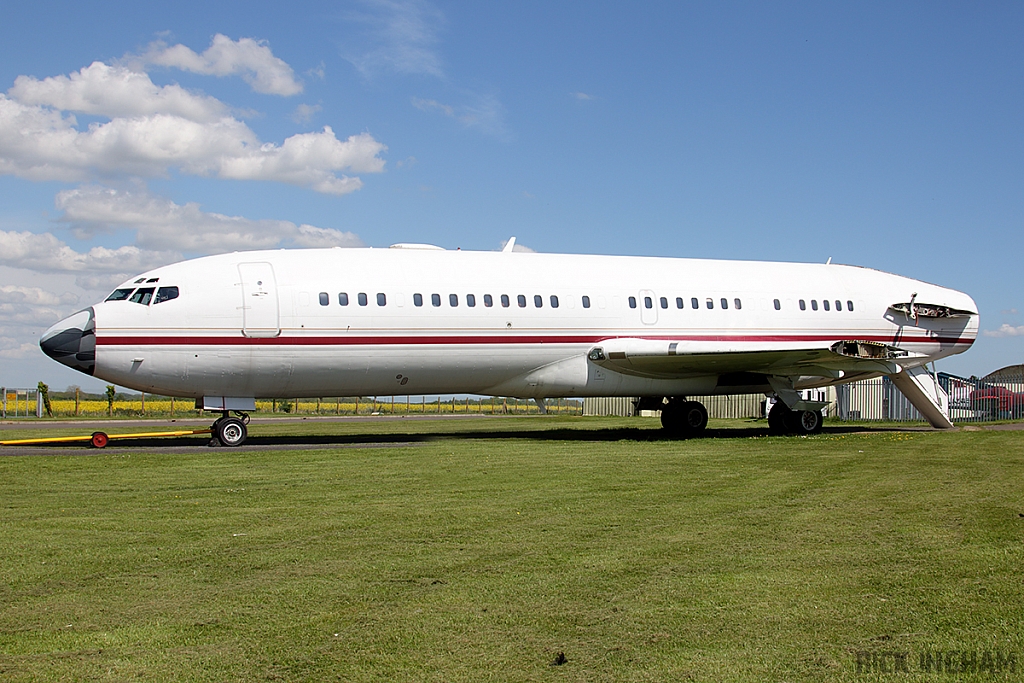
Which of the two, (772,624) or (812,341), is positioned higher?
(812,341)

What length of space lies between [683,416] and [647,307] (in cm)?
446

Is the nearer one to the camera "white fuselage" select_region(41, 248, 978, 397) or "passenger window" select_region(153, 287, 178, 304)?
"passenger window" select_region(153, 287, 178, 304)

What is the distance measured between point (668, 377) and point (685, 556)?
1623 centimetres

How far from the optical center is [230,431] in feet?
62.2

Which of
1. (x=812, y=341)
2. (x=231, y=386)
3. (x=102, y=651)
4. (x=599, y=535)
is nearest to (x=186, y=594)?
(x=102, y=651)

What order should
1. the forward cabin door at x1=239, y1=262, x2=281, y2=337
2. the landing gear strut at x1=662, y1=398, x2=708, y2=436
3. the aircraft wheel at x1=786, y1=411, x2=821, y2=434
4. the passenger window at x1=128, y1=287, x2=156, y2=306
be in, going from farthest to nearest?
1. the landing gear strut at x1=662, y1=398, x2=708, y2=436
2. the aircraft wheel at x1=786, y1=411, x2=821, y2=434
3. the forward cabin door at x1=239, y1=262, x2=281, y2=337
4. the passenger window at x1=128, y1=287, x2=156, y2=306

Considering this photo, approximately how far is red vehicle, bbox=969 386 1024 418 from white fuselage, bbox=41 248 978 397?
17.4 m

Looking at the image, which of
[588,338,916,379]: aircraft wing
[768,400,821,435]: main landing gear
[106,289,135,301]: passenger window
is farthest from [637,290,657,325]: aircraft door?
[106,289,135,301]: passenger window

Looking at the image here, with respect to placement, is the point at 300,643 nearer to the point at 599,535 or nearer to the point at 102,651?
the point at 102,651

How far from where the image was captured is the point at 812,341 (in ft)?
80.7

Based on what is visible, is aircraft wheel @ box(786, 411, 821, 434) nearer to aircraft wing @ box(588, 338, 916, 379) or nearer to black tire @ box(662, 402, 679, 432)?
aircraft wing @ box(588, 338, 916, 379)

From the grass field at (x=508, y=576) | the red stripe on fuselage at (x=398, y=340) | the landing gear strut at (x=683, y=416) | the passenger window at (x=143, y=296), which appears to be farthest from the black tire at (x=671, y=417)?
the passenger window at (x=143, y=296)

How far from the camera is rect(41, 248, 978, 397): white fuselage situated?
1831 cm

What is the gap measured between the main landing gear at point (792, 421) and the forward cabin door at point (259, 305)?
13.5m
